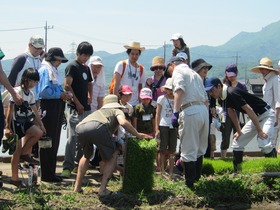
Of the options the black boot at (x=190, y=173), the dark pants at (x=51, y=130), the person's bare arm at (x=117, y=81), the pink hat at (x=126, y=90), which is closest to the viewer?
the black boot at (x=190, y=173)

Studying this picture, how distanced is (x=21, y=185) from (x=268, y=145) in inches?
150

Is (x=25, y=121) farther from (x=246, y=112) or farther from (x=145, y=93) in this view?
(x=246, y=112)

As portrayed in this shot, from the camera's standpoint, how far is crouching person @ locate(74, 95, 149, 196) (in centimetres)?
659

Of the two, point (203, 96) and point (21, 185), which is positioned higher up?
point (203, 96)

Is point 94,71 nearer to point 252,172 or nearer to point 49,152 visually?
point 49,152

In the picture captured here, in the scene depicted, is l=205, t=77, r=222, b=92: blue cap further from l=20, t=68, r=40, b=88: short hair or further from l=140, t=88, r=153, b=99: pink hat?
l=20, t=68, r=40, b=88: short hair

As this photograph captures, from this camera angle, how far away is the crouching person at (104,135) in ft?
21.6

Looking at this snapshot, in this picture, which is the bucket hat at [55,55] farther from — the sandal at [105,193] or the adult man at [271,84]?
the adult man at [271,84]

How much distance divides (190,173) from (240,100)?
136cm

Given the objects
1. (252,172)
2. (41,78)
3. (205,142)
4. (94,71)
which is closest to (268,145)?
(252,172)

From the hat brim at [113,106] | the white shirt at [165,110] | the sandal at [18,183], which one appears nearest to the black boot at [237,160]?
the white shirt at [165,110]

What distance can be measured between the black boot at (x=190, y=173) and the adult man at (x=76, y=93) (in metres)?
1.88

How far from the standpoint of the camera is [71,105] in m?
8.08

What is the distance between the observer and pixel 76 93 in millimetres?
8062
